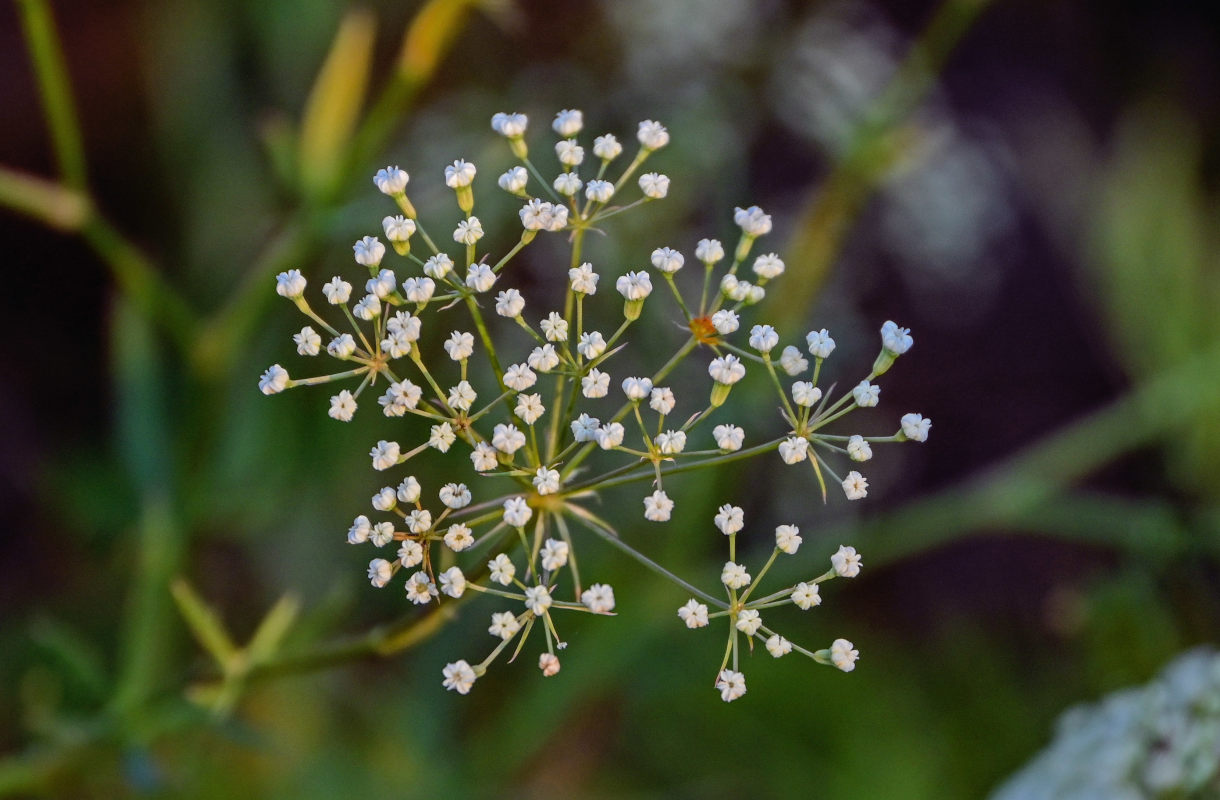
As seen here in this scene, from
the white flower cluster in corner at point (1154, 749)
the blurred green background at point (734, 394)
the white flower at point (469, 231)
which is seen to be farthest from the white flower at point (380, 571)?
the white flower cluster in corner at point (1154, 749)

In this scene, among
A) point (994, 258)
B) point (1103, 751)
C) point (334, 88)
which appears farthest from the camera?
point (994, 258)

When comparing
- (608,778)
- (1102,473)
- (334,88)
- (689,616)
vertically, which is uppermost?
(1102,473)

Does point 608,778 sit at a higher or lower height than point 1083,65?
lower

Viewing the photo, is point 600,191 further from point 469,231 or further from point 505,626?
point 505,626

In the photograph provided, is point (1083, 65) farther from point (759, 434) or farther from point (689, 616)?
point (689, 616)

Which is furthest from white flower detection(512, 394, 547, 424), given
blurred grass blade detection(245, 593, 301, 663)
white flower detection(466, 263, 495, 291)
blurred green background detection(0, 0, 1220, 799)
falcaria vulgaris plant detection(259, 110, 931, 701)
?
blurred green background detection(0, 0, 1220, 799)

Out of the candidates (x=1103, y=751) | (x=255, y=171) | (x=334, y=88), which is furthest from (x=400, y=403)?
(x=255, y=171)
